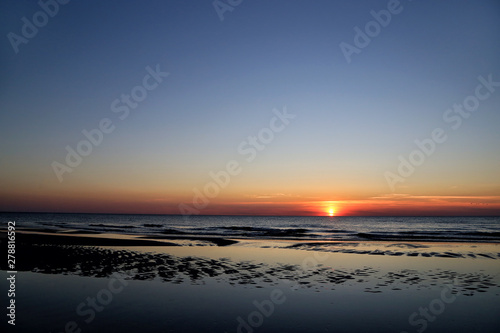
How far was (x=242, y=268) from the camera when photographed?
19234 millimetres

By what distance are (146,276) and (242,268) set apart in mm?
5539

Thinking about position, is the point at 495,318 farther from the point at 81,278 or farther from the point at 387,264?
the point at 81,278

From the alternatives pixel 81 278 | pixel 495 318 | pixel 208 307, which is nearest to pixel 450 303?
pixel 495 318

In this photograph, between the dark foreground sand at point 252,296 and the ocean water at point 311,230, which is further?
the ocean water at point 311,230

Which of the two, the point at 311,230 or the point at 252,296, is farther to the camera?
the point at 311,230

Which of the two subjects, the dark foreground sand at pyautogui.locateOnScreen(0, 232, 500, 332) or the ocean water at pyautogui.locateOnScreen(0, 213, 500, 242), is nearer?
the dark foreground sand at pyautogui.locateOnScreen(0, 232, 500, 332)

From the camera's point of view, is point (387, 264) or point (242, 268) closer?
point (242, 268)

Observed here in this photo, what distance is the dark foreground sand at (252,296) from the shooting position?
9.81m

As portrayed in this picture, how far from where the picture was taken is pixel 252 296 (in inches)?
502

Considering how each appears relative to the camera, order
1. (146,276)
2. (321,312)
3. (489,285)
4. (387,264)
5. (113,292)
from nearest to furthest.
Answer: (321,312) → (113,292) → (489,285) → (146,276) → (387,264)

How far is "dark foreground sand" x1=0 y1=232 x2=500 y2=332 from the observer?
981 cm

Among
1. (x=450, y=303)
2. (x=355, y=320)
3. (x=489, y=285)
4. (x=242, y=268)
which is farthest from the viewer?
(x=242, y=268)

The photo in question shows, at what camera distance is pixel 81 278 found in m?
15.7

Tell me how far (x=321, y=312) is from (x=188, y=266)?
10499mm
